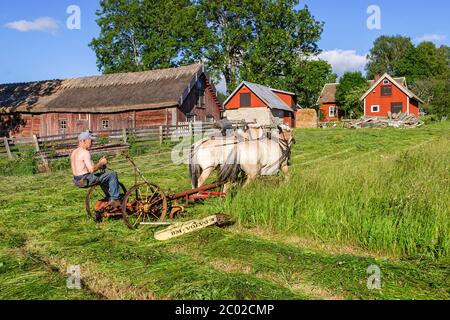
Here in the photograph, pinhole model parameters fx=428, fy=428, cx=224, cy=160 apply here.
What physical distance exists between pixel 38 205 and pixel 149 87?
882 inches

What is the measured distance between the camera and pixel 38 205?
32.3 feet

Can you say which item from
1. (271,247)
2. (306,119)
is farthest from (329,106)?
(271,247)

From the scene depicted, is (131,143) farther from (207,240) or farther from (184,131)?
(207,240)

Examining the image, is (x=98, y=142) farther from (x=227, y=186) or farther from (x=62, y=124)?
(x=227, y=186)

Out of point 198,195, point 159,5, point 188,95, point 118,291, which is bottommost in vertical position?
point 118,291

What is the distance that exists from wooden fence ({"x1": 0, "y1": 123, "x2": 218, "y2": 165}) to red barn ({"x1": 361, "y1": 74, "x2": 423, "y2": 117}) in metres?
31.0

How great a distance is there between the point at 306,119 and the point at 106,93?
22653 mm

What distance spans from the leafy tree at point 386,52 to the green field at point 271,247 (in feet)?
281

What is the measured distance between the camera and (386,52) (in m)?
90.3

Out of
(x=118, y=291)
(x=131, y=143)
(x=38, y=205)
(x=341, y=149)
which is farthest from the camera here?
(x=131, y=143)

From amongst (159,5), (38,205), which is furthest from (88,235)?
(159,5)

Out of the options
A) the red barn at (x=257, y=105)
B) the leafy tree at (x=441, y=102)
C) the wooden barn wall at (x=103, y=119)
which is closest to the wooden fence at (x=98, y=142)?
the wooden barn wall at (x=103, y=119)

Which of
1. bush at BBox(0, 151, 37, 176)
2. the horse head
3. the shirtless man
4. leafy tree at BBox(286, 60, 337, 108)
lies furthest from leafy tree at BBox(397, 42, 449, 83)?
the shirtless man

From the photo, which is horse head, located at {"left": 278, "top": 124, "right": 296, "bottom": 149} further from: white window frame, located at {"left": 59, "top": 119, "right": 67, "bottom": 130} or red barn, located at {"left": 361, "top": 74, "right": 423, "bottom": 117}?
red barn, located at {"left": 361, "top": 74, "right": 423, "bottom": 117}
